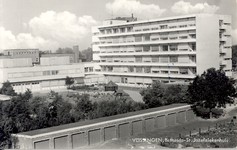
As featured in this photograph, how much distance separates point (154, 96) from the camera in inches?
1388

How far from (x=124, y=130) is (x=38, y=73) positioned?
35.6 metres

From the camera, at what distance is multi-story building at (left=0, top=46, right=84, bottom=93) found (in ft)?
179

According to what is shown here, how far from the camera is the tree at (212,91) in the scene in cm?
3009

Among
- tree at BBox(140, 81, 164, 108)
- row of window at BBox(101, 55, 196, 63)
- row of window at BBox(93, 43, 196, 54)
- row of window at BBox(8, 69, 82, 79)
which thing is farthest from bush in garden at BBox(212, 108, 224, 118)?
row of window at BBox(8, 69, 82, 79)

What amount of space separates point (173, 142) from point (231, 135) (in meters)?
5.05

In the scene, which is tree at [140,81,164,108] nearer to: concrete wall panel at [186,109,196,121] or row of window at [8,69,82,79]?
concrete wall panel at [186,109,196,121]

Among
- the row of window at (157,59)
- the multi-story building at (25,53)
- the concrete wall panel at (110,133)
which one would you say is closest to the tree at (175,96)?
the concrete wall panel at (110,133)

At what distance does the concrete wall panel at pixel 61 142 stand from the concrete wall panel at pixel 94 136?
2086mm

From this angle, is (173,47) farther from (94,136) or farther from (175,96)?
(94,136)

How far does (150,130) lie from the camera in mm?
27531

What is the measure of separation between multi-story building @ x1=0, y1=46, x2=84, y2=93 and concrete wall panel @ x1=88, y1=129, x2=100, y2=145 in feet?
114

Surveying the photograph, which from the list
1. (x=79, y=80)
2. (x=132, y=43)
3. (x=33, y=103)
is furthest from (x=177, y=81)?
(x=33, y=103)

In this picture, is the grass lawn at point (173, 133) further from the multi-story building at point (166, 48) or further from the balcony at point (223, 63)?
the balcony at point (223, 63)

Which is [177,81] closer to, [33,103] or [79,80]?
[79,80]
